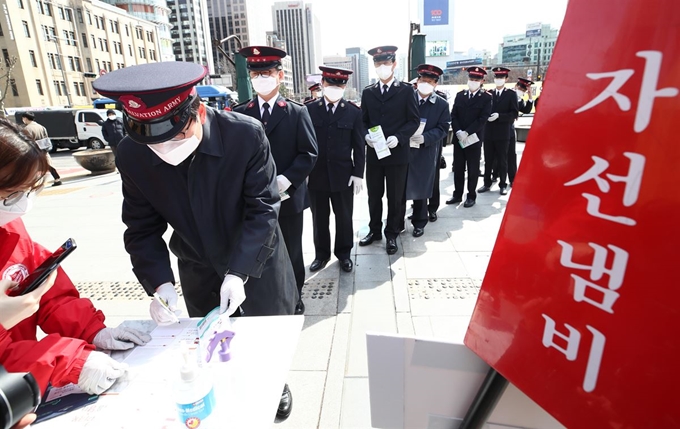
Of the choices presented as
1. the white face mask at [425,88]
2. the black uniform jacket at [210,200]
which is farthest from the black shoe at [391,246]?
the black uniform jacket at [210,200]

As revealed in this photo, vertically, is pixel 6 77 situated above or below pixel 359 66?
below

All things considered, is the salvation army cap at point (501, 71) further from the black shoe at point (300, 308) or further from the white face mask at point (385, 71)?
the black shoe at point (300, 308)

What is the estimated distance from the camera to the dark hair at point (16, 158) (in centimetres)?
112

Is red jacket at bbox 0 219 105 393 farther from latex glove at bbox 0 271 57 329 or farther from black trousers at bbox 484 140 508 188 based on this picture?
black trousers at bbox 484 140 508 188

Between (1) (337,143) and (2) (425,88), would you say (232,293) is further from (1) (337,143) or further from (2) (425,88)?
(2) (425,88)

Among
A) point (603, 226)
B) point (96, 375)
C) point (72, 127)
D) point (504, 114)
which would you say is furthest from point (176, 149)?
point (72, 127)

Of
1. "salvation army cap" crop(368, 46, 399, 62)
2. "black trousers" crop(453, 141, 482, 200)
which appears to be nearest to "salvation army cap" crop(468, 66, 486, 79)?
"black trousers" crop(453, 141, 482, 200)

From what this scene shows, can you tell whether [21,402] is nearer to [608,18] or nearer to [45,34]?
A: [608,18]

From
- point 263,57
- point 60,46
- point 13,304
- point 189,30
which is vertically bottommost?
point 13,304

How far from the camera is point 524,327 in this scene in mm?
941

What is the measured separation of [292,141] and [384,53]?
5.84ft

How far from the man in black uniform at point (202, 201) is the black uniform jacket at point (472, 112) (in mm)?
4357

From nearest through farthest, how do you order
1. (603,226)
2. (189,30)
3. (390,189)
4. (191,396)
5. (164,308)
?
(603,226), (191,396), (164,308), (390,189), (189,30)

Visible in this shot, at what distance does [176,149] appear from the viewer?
153 centimetres
